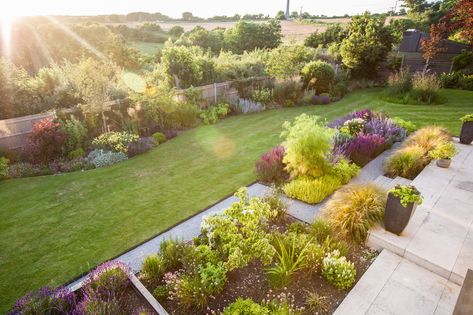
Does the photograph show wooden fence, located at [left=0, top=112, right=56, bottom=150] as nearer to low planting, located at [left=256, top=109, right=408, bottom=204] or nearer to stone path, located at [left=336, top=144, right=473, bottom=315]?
low planting, located at [left=256, top=109, right=408, bottom=204]

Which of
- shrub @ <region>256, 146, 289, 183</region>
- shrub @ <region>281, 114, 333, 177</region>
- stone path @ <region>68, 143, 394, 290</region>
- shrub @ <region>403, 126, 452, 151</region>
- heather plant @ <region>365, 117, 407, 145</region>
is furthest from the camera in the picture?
heather plant @ <region>365, 117, 407, 145</region>

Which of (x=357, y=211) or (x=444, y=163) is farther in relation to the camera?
(x=444, y=163)

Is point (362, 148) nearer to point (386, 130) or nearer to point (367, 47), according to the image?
point (386, 130)

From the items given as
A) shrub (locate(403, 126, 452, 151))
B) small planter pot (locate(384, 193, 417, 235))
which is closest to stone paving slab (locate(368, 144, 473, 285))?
small planter pot (locate(384, 193, 417, 235))

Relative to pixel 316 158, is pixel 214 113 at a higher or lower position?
lower

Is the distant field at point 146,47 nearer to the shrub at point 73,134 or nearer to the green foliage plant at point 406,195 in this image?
the shrub at point 73,134

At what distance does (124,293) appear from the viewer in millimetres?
3875

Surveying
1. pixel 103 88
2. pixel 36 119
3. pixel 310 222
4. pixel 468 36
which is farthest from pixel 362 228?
pixel 468 36

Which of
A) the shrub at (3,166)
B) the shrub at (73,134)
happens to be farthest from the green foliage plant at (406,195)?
the shrub at (3,166)

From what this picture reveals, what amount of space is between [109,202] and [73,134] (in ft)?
13.2

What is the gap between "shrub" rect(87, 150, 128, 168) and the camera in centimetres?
877

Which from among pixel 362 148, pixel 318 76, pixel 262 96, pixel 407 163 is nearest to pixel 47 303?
pixel 362 148

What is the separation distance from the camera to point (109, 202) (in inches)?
258

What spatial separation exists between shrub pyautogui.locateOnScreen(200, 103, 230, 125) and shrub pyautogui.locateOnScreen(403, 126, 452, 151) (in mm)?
7673
